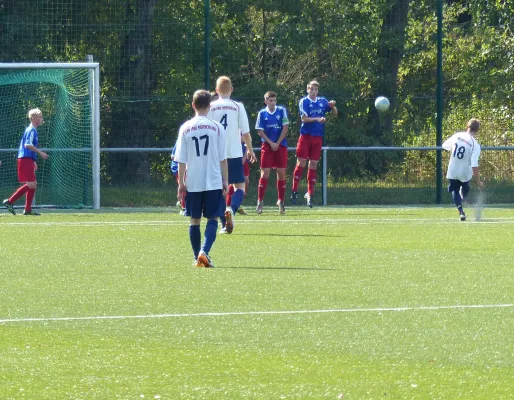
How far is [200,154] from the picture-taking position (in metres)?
11.1

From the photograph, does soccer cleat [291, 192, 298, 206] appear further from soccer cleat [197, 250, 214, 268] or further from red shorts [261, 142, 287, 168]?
soccer cleat [197, 250, 214, 268]

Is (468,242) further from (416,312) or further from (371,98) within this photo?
(371,98)

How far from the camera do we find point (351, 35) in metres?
24.5

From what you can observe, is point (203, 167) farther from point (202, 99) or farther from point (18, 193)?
point (18, 193)

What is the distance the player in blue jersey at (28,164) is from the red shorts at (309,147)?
4501mm

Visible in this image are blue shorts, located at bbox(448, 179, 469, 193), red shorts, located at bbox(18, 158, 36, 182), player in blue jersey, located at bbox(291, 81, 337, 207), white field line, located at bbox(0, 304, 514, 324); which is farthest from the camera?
player in blue jersey, located at bbox(291, 81, 337, 207)

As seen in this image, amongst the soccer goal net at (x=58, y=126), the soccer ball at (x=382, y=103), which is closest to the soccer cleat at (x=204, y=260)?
the soccer goal net at (x=58, y=126)

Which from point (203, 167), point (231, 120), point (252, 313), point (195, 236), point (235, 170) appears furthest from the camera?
point (235, 170)

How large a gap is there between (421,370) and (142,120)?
55.3ft

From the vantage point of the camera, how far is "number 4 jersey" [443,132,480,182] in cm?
1766

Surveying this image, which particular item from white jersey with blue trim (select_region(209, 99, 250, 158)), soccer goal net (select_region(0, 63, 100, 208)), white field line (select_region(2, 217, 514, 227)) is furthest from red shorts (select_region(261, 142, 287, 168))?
white jersey with blue trim (select_region(209, 99, 250, 158))

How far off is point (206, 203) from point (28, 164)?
8887mm

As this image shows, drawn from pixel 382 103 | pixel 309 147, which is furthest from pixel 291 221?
pixel 382 103

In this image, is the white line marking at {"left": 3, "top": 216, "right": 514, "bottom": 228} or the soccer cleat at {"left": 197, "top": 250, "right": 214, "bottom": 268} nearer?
the soccer cleat at {"left": 197, "top": 250, "right": 214, "bottom": 268}
